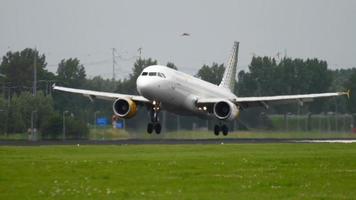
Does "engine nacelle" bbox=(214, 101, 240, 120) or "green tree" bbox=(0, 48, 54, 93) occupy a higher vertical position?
"green tree" bbox=(0, 48, 54, 93)

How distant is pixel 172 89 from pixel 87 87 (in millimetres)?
65922

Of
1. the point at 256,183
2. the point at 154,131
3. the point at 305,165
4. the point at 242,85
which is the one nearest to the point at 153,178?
the point at 256,183

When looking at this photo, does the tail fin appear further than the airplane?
Yes

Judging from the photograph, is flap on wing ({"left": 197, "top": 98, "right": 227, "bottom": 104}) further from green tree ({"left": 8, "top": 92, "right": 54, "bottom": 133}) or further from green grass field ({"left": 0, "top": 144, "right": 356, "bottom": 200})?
green grass field ({"left": 0, "top": 144, "right": 356, "bottom": 200})

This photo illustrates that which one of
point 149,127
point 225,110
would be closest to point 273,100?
point 225,110

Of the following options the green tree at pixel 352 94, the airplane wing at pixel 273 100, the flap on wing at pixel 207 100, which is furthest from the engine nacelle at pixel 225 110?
the green tree at pixel 352 94

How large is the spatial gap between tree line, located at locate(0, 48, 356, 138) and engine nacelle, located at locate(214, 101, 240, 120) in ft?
29.3

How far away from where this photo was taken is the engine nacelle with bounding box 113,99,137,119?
69.6m

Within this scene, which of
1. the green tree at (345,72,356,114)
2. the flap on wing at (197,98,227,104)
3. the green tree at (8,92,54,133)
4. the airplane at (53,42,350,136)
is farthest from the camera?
the green tree at (345,72,356,114)

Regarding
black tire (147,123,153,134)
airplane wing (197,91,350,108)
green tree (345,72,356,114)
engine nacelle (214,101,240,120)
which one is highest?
green tree (345,72,356,114)

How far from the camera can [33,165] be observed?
3353 cm

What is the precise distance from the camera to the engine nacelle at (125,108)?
69.6 metres

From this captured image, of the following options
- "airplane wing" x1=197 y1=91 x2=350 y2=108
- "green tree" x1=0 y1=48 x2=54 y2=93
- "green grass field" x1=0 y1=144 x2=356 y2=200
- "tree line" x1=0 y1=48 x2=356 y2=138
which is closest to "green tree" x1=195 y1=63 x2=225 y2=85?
"tree line" x1=0 y1=48 x2=356 y2=138

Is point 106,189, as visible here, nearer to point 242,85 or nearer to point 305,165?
point 305,165
